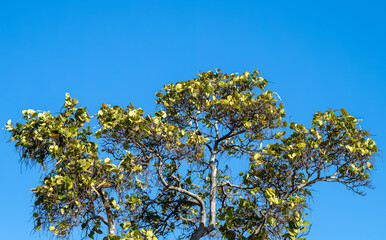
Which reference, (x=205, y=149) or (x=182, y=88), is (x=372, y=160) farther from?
(x=182, y=88)

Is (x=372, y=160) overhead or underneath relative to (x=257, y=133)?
underneath

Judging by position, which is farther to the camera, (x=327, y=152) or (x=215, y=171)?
(x=215, y=171)

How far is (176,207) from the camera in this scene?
1224 cm

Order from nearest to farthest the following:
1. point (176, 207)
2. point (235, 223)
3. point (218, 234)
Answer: point (235, 223) → point (218, 234) → point (176, 207)

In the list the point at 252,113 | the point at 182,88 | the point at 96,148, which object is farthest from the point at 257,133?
the point at 96,148

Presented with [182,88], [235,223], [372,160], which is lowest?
[235,223]

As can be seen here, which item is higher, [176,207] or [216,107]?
[216,107]

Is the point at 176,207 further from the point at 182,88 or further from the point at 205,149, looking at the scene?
the point at 182,88

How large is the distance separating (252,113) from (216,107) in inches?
36.4

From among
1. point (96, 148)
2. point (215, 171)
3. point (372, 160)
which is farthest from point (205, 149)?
point (372, 160)

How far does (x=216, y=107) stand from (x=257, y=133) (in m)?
1.27

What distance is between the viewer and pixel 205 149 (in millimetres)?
11016

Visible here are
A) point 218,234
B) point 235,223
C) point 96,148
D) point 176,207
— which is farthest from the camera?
point 176,207

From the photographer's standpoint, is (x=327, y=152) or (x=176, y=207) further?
(x=176, y=207)
